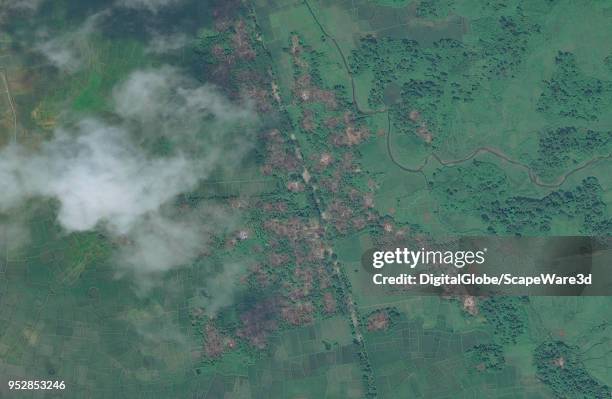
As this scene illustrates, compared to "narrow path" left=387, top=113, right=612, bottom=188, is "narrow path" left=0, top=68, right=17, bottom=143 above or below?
above

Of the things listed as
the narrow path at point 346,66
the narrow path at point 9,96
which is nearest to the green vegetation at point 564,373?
the narrow path at point 346,66

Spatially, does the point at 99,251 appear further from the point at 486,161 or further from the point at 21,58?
the point at 486,161

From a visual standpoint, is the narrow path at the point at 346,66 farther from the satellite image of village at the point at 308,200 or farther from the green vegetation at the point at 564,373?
the green vegetation at the point at 564,373

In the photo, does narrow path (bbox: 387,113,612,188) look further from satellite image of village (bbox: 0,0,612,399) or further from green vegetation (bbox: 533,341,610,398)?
green vegetation (bbox: 533,341,610,398)

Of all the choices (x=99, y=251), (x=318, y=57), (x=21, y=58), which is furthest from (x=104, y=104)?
(x=318, y=57)

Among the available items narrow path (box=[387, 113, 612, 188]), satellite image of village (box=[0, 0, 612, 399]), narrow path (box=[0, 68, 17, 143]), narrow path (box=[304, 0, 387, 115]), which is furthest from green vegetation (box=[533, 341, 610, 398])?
narrow path (box=[0, 68, 17, 143])

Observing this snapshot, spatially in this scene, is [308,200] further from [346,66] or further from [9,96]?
[9,96]

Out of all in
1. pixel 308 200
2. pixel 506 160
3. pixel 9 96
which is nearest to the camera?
pixel 308 200

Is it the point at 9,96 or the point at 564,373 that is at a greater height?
the point at 9,96

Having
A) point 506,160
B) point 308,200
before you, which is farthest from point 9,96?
point 506,160
